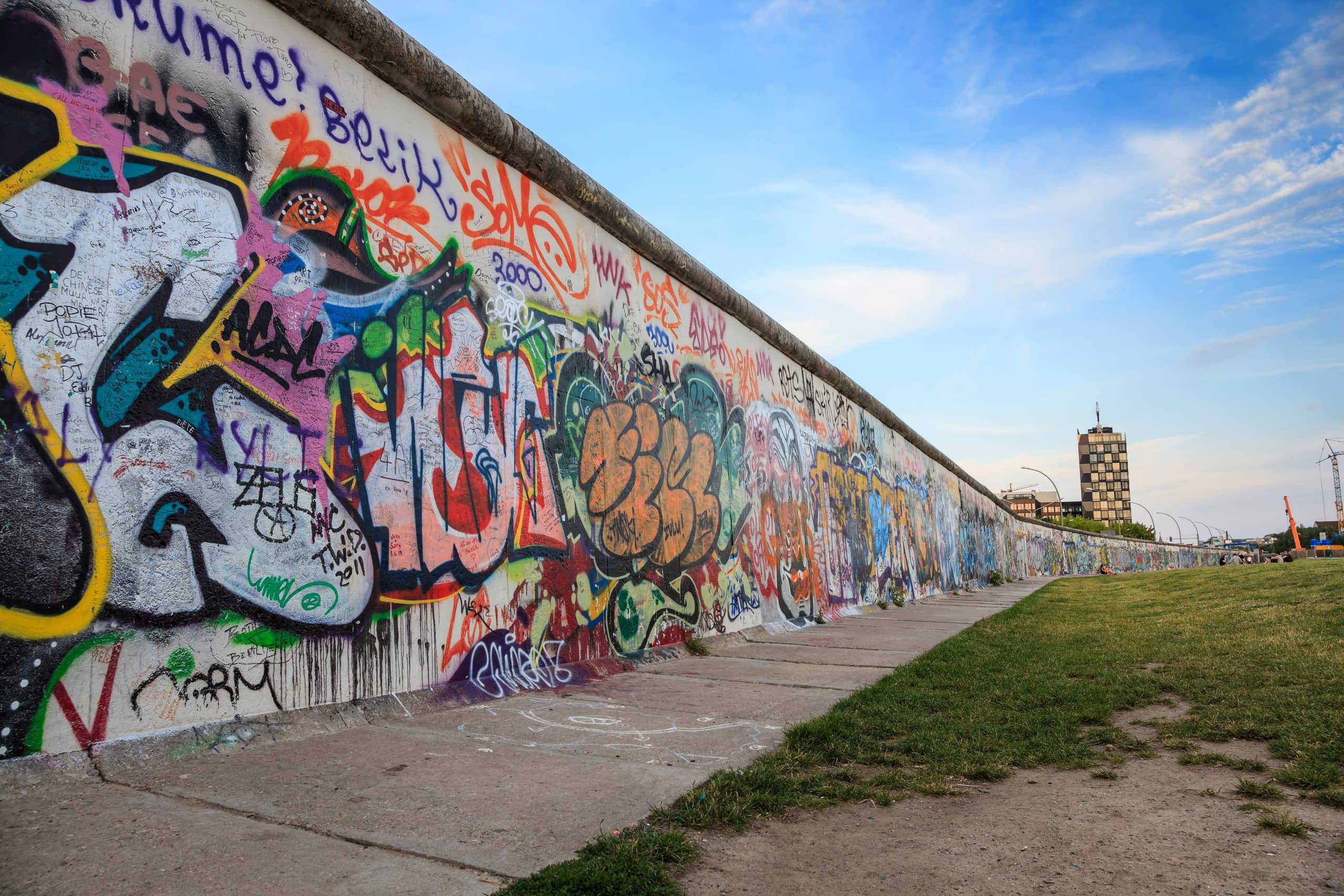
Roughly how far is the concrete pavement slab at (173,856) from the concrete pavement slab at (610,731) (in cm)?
125

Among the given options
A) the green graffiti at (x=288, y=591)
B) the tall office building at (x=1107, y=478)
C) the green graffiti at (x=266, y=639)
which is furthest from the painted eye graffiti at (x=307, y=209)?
the tall office building at (x=1107, y=478)

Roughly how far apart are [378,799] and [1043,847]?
2.17m

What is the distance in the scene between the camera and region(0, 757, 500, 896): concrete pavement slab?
190cm

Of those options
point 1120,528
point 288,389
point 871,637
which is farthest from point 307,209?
point 1120,528

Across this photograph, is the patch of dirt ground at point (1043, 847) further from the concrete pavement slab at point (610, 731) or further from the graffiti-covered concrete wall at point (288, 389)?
the graffiti-covered concrete wall at point (288, 389)

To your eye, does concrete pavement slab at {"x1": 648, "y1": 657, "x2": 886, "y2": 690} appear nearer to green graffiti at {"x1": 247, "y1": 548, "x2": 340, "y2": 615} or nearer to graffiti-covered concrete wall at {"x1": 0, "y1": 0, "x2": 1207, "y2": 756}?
graffiti-covered concrete wall at {"x1": 0, "y1": 0, "x2": 1207, "y2": 756}

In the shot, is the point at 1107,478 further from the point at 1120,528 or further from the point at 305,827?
the point at 305,827

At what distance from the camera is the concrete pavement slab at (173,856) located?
6.24 feet

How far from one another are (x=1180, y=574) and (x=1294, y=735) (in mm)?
15536

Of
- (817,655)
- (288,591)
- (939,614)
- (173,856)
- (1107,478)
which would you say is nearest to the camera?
(173,856)

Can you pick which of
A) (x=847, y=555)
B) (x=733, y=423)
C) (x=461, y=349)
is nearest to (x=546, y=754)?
(x=461, y=349)

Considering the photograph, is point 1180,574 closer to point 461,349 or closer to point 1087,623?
point 1087,623

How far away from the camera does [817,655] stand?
7035 mm

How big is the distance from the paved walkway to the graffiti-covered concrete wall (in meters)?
0.32
